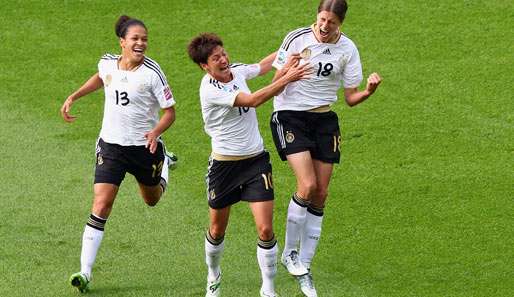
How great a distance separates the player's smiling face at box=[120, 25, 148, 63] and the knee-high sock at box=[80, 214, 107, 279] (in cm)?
157

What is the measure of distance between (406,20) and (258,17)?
7.39 ft

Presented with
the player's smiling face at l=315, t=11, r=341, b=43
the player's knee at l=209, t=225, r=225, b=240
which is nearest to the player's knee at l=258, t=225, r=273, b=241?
the player's knee at l=209, t=225, r=225, b=240

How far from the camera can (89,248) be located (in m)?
11.4

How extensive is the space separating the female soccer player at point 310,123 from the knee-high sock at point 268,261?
17.8 inches


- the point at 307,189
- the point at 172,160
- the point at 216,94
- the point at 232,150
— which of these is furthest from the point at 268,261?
the point at 172,160

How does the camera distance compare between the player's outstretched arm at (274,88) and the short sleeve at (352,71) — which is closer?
the player's outstretched arm at (274,88)

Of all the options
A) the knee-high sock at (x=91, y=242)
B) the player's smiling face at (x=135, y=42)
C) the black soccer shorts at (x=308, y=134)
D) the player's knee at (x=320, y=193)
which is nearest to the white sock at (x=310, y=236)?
the player's knee at (x=320, y=193)

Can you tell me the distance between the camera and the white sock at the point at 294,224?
1150 cm

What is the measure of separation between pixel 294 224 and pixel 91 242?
6.33 feet

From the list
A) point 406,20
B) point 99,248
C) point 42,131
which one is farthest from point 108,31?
point 99,248

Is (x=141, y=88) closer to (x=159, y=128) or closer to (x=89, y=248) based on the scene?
(x=159, y=128)

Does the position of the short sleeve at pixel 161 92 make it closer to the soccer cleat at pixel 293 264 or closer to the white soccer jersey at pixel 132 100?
the white soccer jersey at pixel 132 100

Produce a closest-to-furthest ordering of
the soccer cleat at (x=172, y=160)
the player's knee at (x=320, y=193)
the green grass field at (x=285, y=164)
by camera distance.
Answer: the player's knee at (x=320, y=193) → the green grass field at (x=285, y=164) → the soccer cleat at (x=172, y=160)

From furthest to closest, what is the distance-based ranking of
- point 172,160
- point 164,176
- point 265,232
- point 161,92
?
point 172,160 → point 164,176 → point 161,92 → point 265,232
